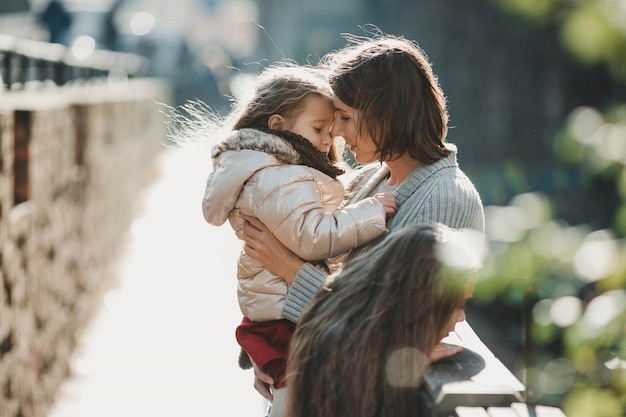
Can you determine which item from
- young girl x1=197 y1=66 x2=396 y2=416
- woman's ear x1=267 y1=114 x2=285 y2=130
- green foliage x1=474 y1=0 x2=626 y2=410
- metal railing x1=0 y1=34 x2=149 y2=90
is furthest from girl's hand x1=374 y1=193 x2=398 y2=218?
metal railing x1=0 y1=34 x2=149 y2=90

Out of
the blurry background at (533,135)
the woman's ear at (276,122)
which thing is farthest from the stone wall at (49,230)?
the woman's ear at (276,122)

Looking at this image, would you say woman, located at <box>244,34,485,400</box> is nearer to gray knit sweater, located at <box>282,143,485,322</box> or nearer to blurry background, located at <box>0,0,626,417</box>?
gray knit sweater, located at <box>282,143,485,322</box>

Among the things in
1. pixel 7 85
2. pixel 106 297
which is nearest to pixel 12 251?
pixel 7 85

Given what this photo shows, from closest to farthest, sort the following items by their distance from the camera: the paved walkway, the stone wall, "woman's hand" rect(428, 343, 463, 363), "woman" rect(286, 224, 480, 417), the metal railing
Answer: "woman" rect(286, 224, 480, 417) → "woman's hand" rect(428, 343, 463, 363) → the stone wall → the metal railing → the paved walkway

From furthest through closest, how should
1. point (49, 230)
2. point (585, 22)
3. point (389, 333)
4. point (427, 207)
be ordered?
point (49, 230) < point (427, 207) < point (389, 333) < point (585, 22)

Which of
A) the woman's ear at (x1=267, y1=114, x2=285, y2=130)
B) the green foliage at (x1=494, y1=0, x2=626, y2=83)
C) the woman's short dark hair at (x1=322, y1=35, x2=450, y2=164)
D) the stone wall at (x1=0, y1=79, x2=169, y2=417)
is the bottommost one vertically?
the stone wall at (x1=0, y1=79, x2=169, y2=417)

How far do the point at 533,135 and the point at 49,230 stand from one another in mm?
6198

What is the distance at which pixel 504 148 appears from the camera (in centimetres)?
1222

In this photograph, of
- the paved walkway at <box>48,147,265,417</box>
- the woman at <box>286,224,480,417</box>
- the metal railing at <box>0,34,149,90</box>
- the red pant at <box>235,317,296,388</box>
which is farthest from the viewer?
the paved walkway at <box>48,147,265,417</box>

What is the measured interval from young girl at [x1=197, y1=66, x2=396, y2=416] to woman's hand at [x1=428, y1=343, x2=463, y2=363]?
0.60m

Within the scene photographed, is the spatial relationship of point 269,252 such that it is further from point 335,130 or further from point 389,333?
point 389,333

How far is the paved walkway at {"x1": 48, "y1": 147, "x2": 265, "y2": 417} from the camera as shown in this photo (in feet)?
21.4

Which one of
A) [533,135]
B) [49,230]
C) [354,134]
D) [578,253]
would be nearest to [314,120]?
[354,134]

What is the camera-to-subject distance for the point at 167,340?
8.16 metres
